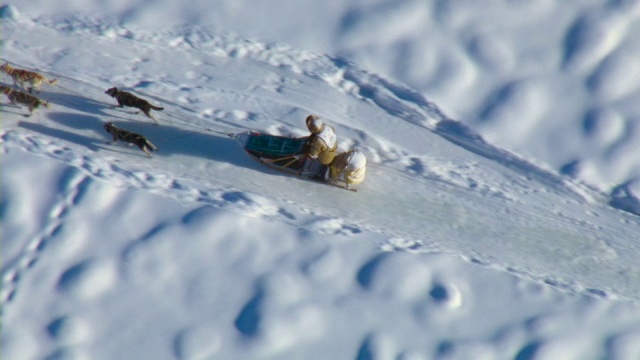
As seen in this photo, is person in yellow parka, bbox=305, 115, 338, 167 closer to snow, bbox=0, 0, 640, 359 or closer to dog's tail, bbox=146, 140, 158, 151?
snow, bbox=0, 0, 640, 359

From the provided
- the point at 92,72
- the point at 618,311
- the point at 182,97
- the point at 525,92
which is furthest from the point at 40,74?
the point at 618,311

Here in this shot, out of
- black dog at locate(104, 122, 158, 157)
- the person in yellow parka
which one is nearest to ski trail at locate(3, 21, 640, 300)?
black dog at locate(104, 122, 158, 157)

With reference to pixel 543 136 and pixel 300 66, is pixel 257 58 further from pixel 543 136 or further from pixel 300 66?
pixel 543 136

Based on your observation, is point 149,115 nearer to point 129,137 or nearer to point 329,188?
point 129,137

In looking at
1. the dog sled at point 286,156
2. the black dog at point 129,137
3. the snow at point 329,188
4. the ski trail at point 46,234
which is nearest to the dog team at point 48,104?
the black dog at point 129,137

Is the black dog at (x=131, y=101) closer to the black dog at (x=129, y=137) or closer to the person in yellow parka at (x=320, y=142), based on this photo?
the black dog at (x=129, y=137)
